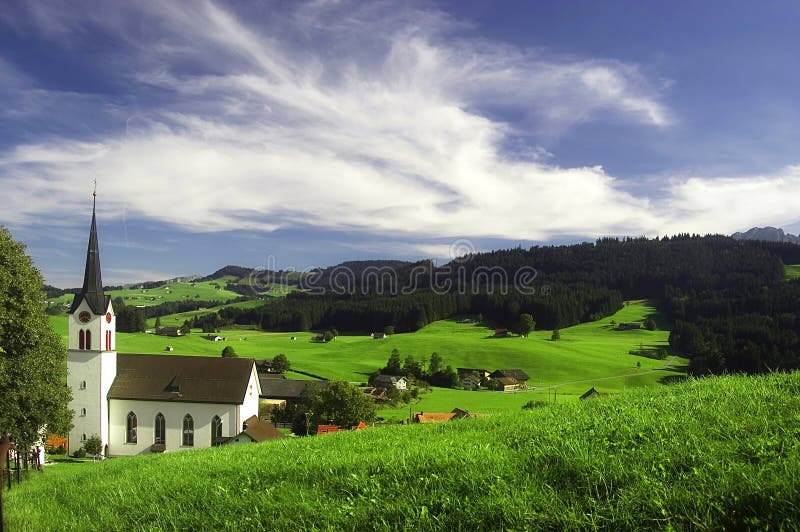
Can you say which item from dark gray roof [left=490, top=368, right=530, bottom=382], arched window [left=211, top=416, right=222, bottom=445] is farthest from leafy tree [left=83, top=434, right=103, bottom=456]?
dark gray roof [left=490, top=368, right=530, bottom=382]

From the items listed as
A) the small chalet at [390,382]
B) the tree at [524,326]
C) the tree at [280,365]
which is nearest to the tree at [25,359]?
the small chalet at [390,382]

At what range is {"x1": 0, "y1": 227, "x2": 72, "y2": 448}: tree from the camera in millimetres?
24375

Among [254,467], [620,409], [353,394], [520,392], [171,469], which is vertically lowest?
[520,392]

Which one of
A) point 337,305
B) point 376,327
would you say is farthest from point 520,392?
point 337,305

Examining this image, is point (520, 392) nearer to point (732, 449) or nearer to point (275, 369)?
point (275, 369)

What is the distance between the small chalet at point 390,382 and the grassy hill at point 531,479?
77.6 m

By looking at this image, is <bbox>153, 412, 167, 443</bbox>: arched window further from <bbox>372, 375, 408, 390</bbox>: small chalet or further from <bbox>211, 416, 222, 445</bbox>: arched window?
<bbox>372, 375, 408, 390</bbox>: small chalet

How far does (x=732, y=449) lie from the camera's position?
5828mm

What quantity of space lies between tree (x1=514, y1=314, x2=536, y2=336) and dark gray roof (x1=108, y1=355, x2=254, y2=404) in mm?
104724

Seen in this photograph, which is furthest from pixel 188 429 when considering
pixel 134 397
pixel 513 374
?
pixel 513 374

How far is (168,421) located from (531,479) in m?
56.1

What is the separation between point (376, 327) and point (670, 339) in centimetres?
9027

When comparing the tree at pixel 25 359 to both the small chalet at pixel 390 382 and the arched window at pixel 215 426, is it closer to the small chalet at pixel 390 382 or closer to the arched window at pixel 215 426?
the arched window at pixel 215 426

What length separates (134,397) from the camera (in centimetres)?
5369
